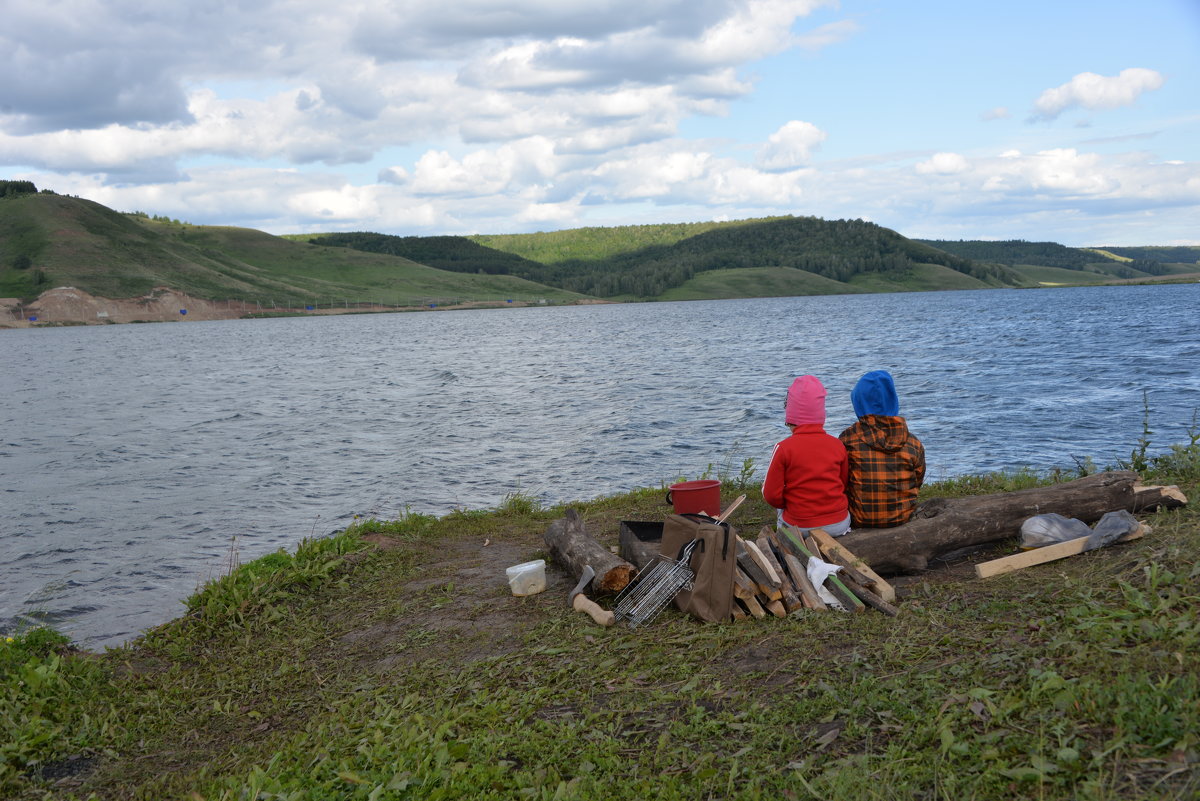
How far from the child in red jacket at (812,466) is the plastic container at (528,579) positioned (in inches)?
103

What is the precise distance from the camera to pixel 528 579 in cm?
836

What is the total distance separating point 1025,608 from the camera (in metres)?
6.02

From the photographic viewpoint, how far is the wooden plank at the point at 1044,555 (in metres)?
7.36

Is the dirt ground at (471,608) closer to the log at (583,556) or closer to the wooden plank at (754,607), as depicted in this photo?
the log at (583,556)

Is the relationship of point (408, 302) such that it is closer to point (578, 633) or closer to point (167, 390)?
point (167, 390)

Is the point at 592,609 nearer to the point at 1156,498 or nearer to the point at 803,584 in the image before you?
the point at 803,584

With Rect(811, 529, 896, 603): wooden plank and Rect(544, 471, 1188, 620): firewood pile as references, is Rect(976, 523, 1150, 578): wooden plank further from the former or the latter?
Rect(811, 529, 896, 603): wooden plank

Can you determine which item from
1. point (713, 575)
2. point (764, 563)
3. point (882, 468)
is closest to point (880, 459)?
point (882, 468)

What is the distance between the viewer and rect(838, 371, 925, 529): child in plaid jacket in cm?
823

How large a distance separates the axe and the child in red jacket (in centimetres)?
213

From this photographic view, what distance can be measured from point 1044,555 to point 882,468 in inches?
64.4

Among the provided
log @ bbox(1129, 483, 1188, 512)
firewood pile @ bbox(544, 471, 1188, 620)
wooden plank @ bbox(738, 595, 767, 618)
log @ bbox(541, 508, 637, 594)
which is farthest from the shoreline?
Answer: log @ bbox(1129, 483, 1188, 512)

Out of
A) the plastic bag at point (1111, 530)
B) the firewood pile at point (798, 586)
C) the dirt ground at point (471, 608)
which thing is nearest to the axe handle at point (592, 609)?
the dirt ground at point (471, 608)

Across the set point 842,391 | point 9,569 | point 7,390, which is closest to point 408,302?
point 7,390
